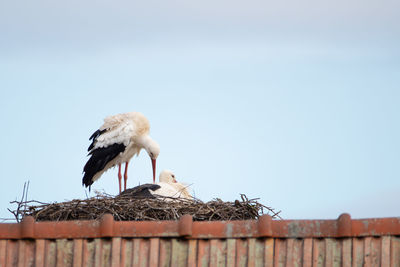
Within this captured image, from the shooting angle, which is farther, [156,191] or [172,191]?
[172,191]

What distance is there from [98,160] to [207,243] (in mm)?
5849

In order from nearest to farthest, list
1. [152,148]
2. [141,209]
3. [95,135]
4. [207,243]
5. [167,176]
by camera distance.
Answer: [207,243] → [141,209] → [167,176] → [152,148] → [95,135]

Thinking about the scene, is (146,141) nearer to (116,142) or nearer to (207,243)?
(116,142)

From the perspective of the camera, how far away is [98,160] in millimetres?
12445

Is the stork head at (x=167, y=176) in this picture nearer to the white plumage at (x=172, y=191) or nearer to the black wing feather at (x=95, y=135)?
the white plumage at (x=172, y=191)

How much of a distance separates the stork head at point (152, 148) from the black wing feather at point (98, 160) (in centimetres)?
43

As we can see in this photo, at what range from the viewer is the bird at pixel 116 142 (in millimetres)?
12414

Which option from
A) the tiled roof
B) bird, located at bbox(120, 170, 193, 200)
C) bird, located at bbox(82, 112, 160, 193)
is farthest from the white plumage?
bird, located at bbox(82, 112, 160, 193)

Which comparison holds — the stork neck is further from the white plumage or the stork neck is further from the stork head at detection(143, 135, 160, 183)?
the white plumage

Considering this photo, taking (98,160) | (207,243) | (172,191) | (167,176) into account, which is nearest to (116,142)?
(98,160)

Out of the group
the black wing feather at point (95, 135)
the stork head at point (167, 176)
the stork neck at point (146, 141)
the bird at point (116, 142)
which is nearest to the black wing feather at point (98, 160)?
the bird at point (116, 142)

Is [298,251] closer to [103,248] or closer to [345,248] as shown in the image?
[345,248]

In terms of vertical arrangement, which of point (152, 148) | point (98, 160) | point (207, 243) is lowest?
point (207, 243)

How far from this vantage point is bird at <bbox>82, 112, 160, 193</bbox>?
40.7 feet
